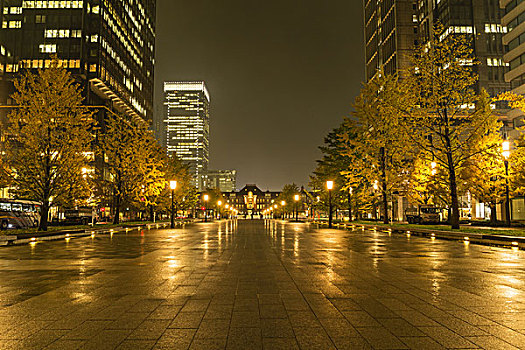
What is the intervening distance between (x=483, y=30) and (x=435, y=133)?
73628mm

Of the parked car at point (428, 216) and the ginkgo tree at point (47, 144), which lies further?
the parked car at point (428, 216)

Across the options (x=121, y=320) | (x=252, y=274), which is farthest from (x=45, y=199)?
(x=121, y=320)

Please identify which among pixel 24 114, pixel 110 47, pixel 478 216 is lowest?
pixel 478 216

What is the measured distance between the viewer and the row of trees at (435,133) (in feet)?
88.7

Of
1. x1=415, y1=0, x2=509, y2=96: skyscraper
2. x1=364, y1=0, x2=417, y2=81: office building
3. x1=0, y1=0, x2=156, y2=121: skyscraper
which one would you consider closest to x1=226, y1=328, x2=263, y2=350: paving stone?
x1=364, y1=0, x2=417, y2=81: office building

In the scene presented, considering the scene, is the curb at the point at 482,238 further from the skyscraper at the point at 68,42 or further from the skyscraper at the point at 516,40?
the skyscraper at the point at 68,42

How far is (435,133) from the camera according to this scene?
2730 centimetres

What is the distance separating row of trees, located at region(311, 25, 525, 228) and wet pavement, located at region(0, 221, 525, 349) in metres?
17.2

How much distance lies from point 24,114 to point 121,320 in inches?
1080

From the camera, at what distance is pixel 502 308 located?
6258 millimetres

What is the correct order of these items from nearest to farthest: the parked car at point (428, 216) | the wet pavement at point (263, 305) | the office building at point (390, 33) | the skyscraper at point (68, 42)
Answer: the wet pavement at point (263, 305) < the parked car at point (428, 216) < the skyscraper at point (68, 42) < the office building at point (390, 33)

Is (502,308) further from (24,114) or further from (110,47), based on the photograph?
(110,47)

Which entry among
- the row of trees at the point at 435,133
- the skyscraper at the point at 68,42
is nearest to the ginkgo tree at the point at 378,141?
the row of trees at the point at 435,133

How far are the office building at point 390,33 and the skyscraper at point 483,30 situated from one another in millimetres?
4551
